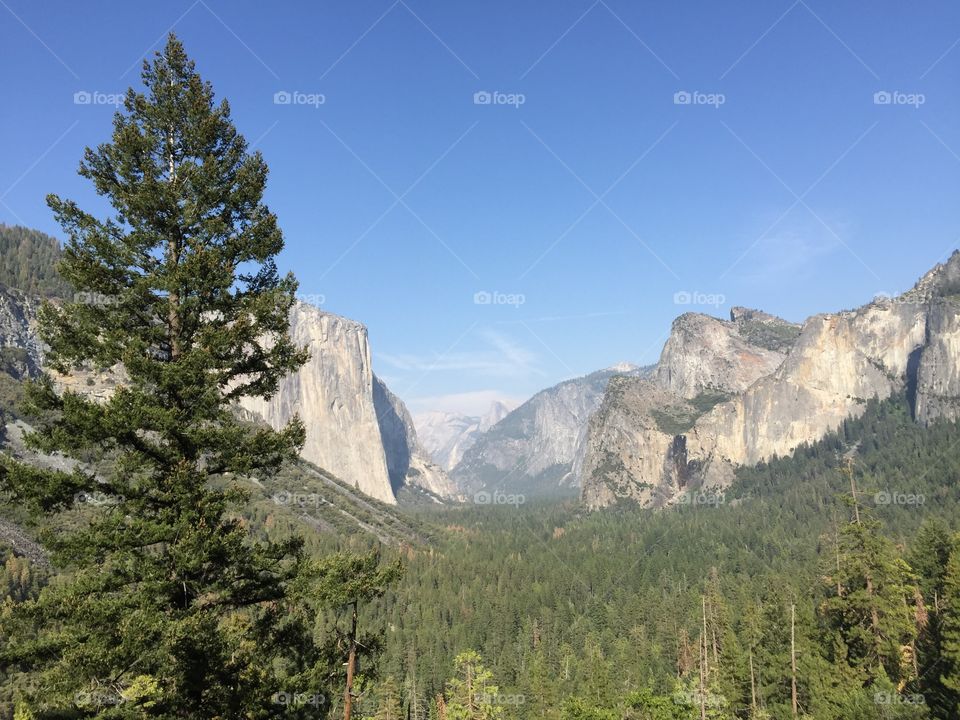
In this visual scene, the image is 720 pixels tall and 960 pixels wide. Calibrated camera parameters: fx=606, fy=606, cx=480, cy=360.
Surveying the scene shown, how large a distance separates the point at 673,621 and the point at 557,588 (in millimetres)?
36811

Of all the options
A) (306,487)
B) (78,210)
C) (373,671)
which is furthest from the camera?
(306,487)

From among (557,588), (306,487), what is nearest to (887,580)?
(557,588)

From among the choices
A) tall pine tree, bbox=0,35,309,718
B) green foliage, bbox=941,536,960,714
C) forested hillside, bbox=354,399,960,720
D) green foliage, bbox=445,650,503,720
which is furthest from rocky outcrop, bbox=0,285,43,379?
green foliage, bbox=941,536,960,714

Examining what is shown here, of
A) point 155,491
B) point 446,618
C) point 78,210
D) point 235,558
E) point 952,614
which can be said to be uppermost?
point 78,210

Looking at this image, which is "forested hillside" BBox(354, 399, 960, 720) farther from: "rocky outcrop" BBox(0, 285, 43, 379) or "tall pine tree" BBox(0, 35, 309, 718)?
"rocky outcrop" BBox(0, 285, 43, 379)

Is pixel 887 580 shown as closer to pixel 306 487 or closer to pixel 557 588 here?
pixel 557 588

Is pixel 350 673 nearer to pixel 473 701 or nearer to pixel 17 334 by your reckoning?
pixel 473 701

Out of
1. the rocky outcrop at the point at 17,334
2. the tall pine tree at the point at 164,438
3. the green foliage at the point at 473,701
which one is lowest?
the green foliage at the point at 473,701

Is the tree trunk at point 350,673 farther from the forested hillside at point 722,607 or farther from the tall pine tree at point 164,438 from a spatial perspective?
the forested hillside at point 722,607

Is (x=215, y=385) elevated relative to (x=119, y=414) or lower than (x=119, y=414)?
elevated

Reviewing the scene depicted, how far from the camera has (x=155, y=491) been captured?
11625mm

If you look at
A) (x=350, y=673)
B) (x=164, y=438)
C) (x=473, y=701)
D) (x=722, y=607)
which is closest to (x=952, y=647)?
(x=473, y=701)

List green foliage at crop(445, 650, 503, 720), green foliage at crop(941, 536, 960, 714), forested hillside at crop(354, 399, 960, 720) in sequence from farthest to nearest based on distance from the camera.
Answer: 1. green foliage at crop(445, 650, 503, 720)
2. forested hillside at crop(354, 399, 960, 720)
3. green foliage at crop(941, 536, 960, 714)

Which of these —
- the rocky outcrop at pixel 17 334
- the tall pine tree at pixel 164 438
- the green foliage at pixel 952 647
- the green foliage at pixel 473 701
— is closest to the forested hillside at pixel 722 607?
the green foliage at pixel 952 647
